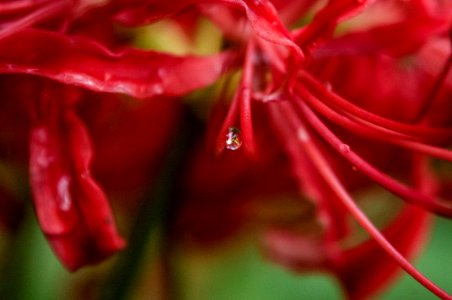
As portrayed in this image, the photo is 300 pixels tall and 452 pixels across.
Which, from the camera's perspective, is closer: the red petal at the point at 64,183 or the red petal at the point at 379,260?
the red petal at the point at 64,183

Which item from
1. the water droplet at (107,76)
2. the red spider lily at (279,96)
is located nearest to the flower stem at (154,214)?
the red spider lily at (279,96)

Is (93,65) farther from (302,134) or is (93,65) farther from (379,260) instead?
(379,260)

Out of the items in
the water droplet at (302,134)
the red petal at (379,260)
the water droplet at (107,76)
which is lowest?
the red petal at (379,260)

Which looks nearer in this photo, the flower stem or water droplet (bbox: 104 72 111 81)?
water droplet (bbox: 104 72 111 81)

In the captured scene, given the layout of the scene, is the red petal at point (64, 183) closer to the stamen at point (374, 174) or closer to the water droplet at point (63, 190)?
the water droplet at point (63, 190)

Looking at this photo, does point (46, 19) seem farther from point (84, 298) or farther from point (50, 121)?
point (84, 298)

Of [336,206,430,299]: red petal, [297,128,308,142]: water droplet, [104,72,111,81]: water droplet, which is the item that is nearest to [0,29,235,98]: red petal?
[104,72,111,81]: water droplet

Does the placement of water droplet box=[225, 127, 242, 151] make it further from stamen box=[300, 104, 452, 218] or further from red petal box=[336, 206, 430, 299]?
red petal box=[336, 206, 430, 299]

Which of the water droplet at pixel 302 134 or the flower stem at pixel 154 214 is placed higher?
the water droplet at pixel 302 134
